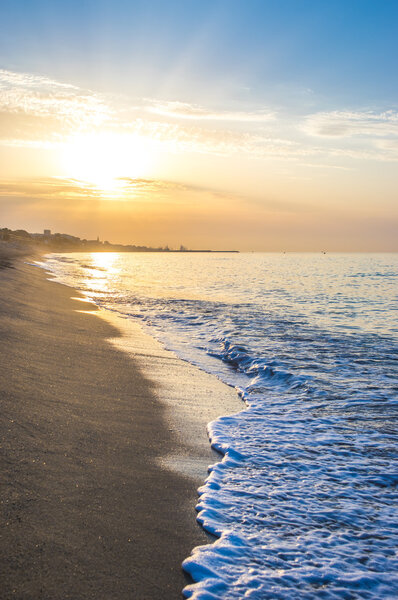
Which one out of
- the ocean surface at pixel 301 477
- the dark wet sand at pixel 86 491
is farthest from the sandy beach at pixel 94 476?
the ocean surface at pixel 301 477

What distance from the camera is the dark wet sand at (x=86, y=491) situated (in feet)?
9.56

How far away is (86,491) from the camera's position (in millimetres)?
3898

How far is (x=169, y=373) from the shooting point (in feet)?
30.5

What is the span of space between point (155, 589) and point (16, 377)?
4.31m

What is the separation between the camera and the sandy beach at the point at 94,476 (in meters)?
2.95

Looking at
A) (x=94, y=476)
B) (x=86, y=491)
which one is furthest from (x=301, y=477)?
(x=86, y=491)

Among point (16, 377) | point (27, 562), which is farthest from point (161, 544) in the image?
point (16, 377)

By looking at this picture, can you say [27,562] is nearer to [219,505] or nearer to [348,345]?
[219,505]

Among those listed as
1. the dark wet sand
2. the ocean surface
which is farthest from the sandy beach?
the ocean surface

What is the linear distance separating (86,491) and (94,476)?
12.2 inches

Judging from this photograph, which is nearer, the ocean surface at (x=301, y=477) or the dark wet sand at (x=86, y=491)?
the dark wet sand at (x=86, y=491)

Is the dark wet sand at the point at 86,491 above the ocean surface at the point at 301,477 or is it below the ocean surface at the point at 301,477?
above

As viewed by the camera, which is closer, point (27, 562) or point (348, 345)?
point (27, 562)

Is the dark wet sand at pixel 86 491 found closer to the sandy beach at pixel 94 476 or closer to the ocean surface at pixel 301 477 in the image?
the sandy beach at pixel 94 476
